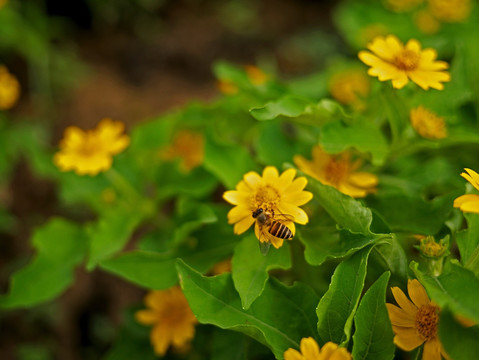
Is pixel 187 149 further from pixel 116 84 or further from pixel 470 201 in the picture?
pixel 116 84

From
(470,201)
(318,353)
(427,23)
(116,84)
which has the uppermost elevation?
(470,201)

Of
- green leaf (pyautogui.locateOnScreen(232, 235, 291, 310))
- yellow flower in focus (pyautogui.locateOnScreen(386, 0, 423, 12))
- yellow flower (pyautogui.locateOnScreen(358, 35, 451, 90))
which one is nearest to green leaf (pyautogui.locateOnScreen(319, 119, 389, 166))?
yellow flower (pyautogui.locateOnScreen(358, 35, 451, 90))

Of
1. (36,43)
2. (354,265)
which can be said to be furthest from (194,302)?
(36,43)

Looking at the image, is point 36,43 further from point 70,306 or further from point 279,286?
point 279,286

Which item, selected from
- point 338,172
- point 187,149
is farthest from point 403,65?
point 187,149

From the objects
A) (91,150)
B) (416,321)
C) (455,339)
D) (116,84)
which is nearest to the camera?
(455,339)

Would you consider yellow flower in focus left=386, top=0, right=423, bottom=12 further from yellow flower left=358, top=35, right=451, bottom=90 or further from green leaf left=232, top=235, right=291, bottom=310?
green leaf left=232, top=235, right=291, bottom=310

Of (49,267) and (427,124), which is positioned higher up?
(427,124)
